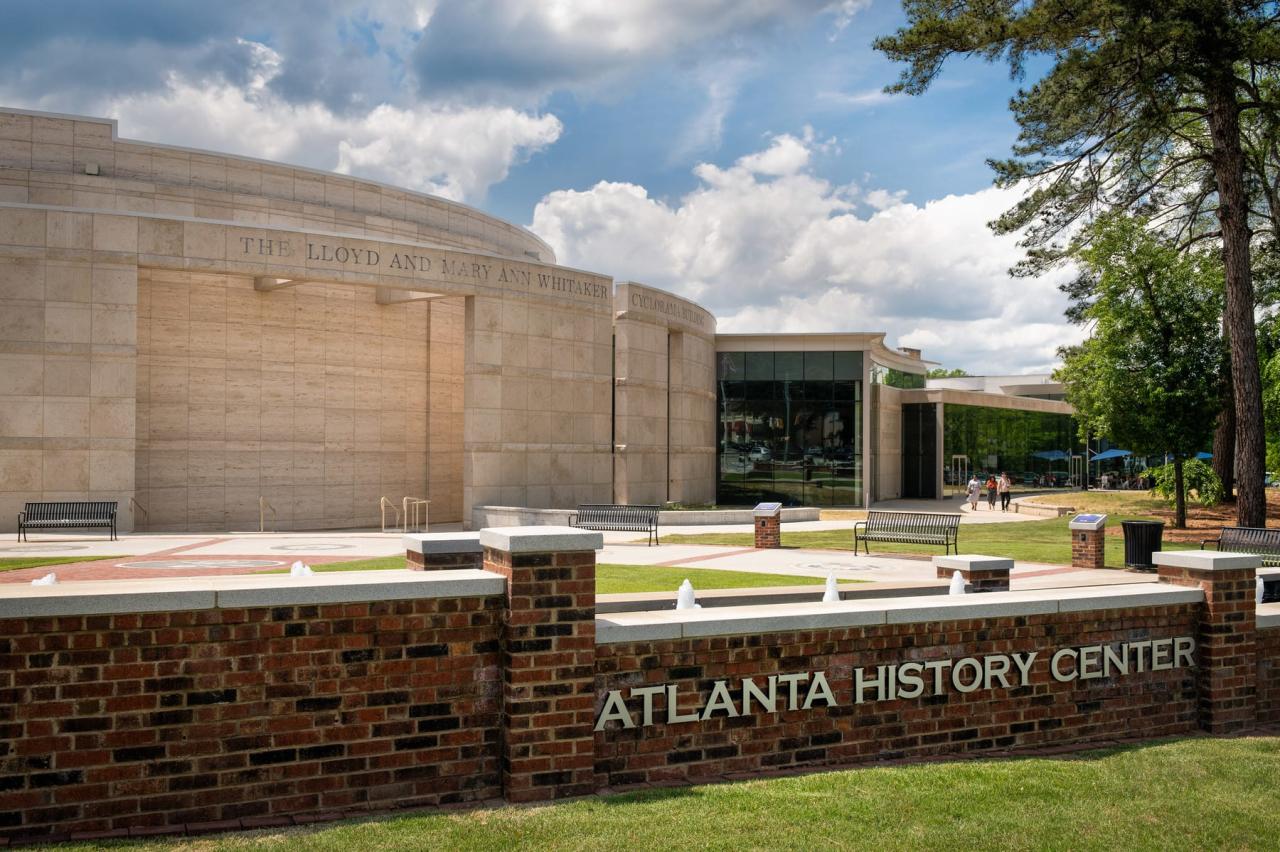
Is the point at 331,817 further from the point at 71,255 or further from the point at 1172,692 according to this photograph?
the point at 71,255

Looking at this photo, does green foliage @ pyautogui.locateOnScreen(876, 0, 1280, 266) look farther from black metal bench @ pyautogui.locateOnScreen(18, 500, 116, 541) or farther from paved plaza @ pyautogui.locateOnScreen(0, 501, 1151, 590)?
black metal bench @ pyautogui.locateOnScreen(18, 500, 116, 541)

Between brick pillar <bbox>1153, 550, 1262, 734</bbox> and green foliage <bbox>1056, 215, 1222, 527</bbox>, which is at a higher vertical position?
green foliage <bbox>1056, 215, 1222, 527</bbox>

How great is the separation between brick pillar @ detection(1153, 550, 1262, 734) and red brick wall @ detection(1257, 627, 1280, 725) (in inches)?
7.7

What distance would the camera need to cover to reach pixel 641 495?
3275cm

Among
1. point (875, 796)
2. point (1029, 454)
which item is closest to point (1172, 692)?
point (875, 796)

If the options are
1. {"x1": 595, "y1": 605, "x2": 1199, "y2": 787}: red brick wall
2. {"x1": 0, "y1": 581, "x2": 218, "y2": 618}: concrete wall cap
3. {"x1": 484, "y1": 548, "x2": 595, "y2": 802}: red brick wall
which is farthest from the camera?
{"x1": 595, "y1": 605, "x2": 1199, "y2": 787}: red brick wall

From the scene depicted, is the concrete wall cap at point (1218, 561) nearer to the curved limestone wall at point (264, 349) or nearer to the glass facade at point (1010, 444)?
the curved limestone wall at point (264, 349)

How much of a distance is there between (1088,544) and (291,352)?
66.1ft

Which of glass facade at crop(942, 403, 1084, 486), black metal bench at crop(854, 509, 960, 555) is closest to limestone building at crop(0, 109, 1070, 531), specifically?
black metal bench at crop(854, 509, 960, 555)

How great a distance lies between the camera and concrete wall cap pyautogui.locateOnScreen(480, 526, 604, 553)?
5.88 metres

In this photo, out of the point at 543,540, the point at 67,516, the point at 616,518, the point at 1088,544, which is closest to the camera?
the point at 543,540

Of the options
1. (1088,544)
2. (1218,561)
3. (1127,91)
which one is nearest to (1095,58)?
(1127,91)

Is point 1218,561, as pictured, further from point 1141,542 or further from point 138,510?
point 138,510

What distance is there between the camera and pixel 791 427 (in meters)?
40.1
